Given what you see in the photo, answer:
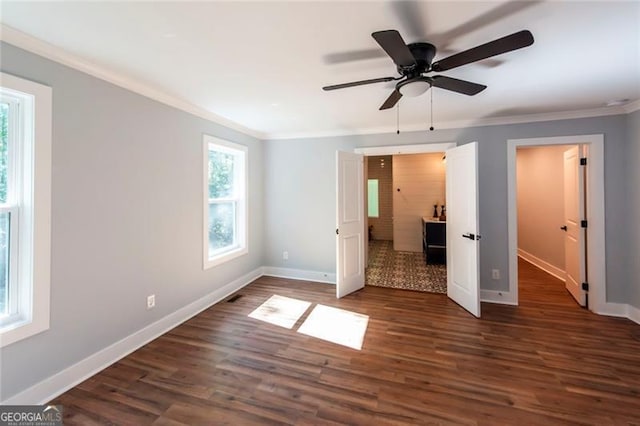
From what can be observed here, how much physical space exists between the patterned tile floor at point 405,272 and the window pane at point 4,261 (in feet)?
12.7

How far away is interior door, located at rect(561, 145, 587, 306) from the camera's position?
3416 mm

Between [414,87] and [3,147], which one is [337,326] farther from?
[3,147]

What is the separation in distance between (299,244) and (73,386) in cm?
305

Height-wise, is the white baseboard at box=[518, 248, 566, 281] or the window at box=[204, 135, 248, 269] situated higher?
the window at box=[204, 135, 248, 269]

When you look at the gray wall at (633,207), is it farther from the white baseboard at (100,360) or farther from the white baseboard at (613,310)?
the white baseboard at (100,360)

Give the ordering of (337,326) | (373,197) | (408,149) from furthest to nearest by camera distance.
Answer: (373,197)
(408,149)
(337,326)

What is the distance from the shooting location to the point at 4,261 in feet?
5.80

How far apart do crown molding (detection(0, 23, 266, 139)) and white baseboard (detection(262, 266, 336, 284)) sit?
259cm

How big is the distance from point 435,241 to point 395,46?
15.2ft

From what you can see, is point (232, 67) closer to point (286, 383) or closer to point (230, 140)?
point (230, 140)

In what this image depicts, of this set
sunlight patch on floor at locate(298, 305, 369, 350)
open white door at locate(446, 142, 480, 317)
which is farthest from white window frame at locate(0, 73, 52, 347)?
open white door at locate(446, 142, 480, 317)

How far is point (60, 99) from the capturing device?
6.36 feet

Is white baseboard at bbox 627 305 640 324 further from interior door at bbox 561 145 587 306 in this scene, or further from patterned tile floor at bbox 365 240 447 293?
patterned tile floor at bbox 365 240 447 293

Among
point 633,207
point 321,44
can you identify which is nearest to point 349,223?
point 321,44
